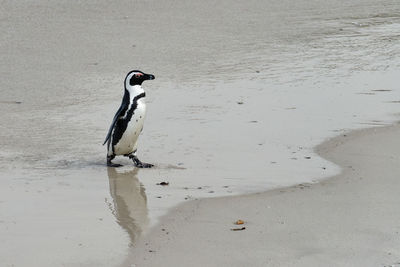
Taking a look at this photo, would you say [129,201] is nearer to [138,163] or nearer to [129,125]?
[138,163]

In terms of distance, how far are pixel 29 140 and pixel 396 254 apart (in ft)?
12.2

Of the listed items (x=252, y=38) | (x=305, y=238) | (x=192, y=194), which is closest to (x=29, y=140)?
(x=192, y=194)

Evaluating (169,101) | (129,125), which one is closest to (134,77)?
(129,125)

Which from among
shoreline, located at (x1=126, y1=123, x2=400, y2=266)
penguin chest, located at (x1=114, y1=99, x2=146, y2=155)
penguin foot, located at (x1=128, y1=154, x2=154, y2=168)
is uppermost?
penguin chest, located at (x1=114, y1=99, x2=146, y2=155)

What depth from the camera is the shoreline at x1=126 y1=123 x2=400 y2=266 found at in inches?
174

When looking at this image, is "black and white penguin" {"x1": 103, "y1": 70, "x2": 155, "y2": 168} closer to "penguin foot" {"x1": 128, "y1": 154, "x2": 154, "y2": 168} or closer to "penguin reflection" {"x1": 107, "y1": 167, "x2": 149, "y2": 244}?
"penguin foot" {"x1": 128, "y1": 154, "x2": 154, "y2": 168}

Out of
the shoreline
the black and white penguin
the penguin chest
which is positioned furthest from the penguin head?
the shoreline

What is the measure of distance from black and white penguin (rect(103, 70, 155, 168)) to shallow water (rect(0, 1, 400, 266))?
0.42ft

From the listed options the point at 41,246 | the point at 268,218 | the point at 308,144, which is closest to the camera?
the point at 41,246

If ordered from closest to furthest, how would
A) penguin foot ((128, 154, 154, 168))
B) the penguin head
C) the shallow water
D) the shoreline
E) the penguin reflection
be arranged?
1. the shoreline
2. the penguin reflection
3. the shallow water
4. penguin foot ((128, 154, 154, 168))
5. the penguin head

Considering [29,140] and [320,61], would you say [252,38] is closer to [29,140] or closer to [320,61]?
[320,61]

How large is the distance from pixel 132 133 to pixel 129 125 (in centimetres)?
6

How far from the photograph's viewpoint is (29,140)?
7.25 m

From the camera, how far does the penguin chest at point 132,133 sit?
6508mm
